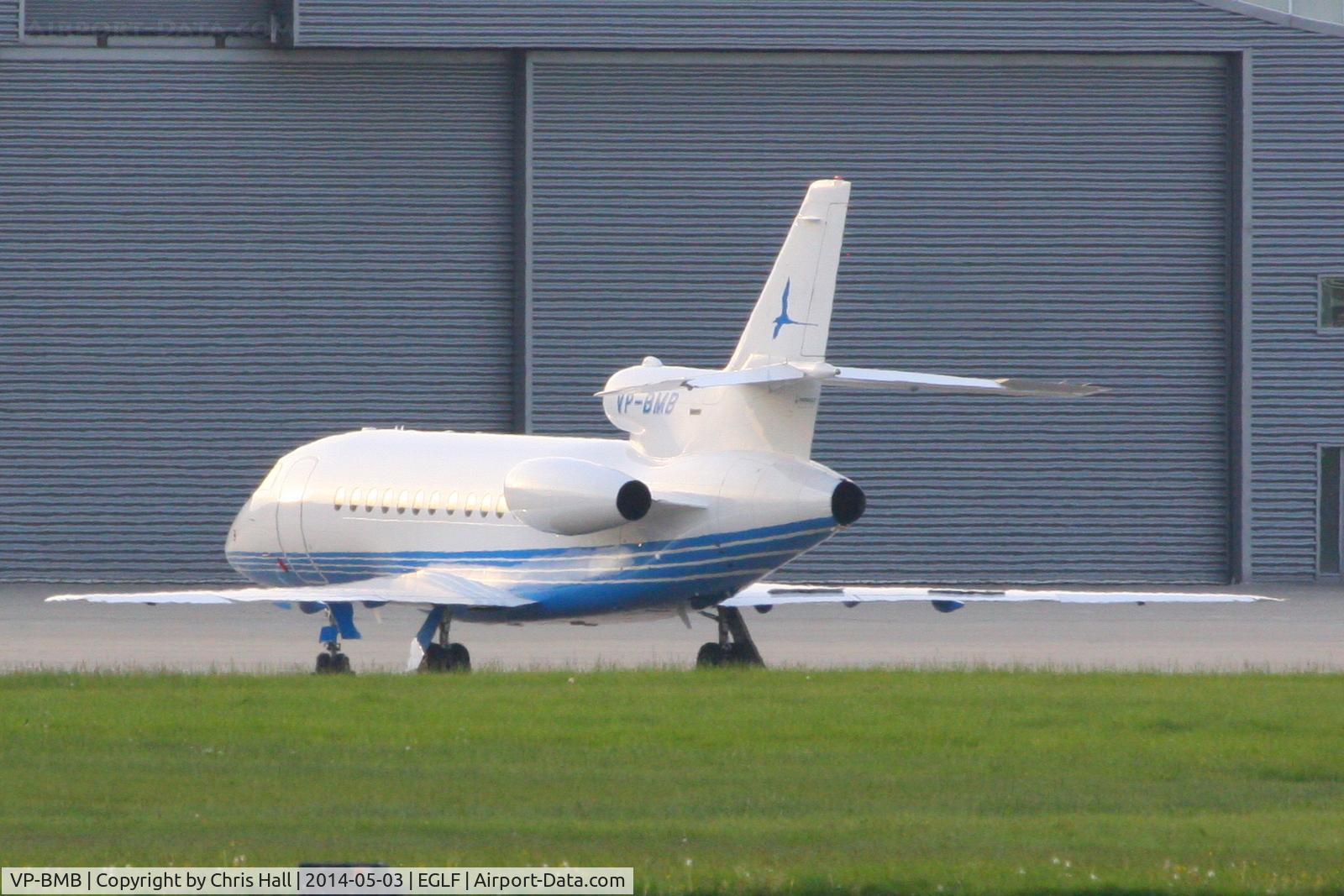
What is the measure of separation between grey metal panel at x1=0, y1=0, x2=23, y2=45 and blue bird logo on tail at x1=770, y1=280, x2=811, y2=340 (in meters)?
22.0

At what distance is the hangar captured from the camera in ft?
132

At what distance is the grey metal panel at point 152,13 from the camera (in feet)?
135

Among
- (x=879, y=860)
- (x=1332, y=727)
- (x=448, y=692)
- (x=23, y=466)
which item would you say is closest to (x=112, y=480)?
(x=23, y=466)

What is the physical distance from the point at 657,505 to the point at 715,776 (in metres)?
8.21

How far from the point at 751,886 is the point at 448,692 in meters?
8.74

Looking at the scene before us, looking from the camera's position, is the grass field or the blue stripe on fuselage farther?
the blue stripe on fuselage

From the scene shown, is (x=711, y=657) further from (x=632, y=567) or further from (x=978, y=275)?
(x=978, y=275)

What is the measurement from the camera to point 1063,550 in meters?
41.2

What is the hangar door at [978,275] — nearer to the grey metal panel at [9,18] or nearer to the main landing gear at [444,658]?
the grey metal panel at [9,18]

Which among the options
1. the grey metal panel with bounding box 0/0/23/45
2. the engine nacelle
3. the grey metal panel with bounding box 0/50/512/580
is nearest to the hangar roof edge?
the grey metal panel with bounding box 0/50/512/580

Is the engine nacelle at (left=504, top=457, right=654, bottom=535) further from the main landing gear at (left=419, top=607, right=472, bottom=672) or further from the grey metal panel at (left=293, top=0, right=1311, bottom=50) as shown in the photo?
the grey metal panel at (left=293, top=0, right=1311, bottom=50)

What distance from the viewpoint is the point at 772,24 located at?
40031 millimetres

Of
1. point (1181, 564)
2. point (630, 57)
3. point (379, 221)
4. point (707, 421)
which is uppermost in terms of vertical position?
point (630, 57)

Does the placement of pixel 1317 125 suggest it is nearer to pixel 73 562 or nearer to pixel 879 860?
pixel 73 562
